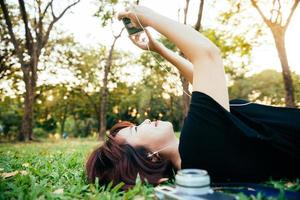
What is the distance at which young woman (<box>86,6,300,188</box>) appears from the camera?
2102 millimetres

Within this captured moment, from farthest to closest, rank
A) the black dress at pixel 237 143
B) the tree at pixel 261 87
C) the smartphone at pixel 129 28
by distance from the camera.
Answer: the tree at pixel 261 87 < the smartphone at pixel 129 28 < the black dress at pixel 237 143

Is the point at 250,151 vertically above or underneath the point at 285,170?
above

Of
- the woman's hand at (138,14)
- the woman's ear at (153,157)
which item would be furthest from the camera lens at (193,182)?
the woman's hand at (138,14)

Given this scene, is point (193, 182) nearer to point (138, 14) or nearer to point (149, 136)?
point (149, 136)

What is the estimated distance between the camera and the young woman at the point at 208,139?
210 cm

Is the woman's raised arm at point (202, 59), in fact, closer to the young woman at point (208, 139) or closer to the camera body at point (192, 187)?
the young woman at point (208, 139)

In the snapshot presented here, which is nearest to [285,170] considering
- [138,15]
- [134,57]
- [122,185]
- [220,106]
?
[220,106]

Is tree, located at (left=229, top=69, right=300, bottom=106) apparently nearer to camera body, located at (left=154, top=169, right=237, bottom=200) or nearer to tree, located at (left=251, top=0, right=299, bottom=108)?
tree, located at (left=251, top=0, right=299, bottom=108)

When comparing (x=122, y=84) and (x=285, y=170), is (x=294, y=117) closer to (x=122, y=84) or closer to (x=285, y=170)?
(x=285, y=170)

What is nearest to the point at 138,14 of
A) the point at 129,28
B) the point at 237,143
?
the point at 129,28

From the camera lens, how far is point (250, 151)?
218cm

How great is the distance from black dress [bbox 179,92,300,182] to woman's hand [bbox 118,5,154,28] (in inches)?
32.3

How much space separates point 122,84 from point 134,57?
350cm

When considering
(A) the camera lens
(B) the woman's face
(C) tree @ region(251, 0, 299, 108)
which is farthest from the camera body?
(C) tree @ region(251, 0, 299, 108)
